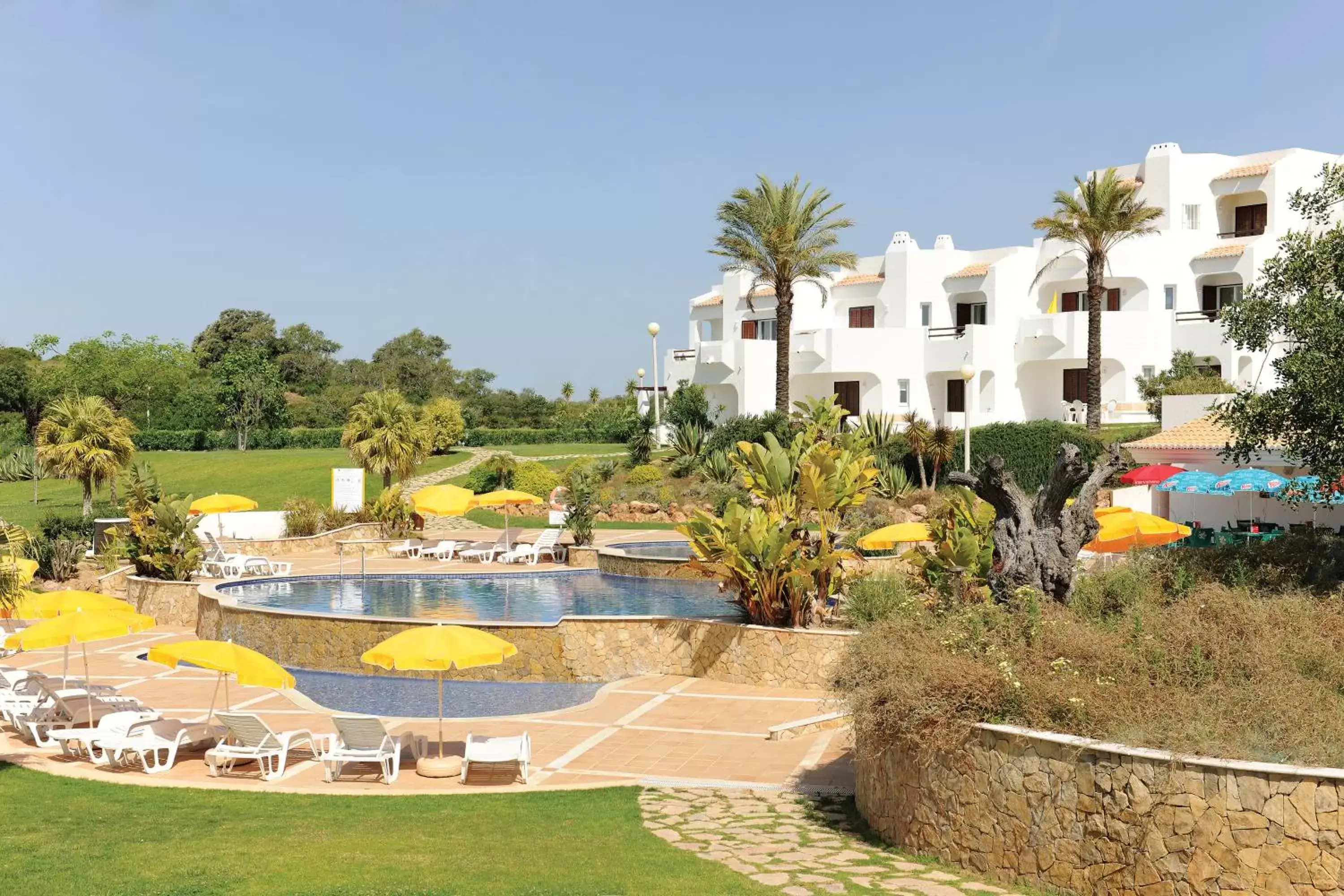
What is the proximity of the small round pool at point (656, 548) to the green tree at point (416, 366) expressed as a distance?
5430 centimetres

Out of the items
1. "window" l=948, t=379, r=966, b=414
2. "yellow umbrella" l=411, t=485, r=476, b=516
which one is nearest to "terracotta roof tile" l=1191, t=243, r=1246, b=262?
"window" l=948, t=379, r=966, b=414

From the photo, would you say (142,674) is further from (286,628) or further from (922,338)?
(922,338)

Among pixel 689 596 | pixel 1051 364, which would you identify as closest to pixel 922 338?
pixel 1051 364

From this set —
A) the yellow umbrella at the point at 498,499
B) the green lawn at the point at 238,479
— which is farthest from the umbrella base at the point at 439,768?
the green lawn at the point at 238,479

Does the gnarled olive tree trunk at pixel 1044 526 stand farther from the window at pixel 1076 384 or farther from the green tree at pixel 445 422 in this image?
the green tree at pixel 445 422

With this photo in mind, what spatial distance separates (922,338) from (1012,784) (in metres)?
44.9

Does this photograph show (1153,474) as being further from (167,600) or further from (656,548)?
(167,600)

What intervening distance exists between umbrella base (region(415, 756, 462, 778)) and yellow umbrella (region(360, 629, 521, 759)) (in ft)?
0.41

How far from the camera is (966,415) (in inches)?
1260

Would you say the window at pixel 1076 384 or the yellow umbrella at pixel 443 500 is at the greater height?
the window at pixel 1076 384

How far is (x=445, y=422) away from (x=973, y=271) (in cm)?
2475

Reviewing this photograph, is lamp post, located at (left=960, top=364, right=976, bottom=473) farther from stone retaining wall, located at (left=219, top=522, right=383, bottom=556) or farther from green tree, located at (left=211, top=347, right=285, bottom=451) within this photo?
green tree, located at (left=211, top=347, right=285, bottom=451)

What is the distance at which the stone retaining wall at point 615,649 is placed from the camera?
17031 mm

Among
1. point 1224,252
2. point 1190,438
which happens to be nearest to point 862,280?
point 1224,252
